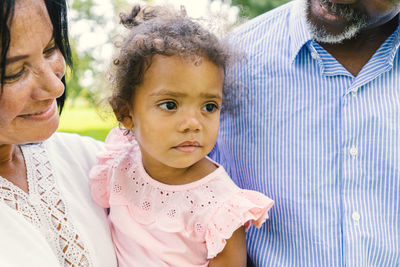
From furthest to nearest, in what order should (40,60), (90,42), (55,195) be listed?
(90,42)
(55,195)
(40,60)

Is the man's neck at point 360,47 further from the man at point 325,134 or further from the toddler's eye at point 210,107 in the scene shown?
the toddler's eye at point 210,107

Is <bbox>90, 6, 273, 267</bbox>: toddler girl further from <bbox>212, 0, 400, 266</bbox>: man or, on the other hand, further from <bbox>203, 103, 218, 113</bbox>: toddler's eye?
<bbox>212, 0, 400, 266</bbox>: man

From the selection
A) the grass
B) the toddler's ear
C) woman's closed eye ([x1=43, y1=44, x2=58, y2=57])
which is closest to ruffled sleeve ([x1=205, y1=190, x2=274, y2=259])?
the toddler's ear

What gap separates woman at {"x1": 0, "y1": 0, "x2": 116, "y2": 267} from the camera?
58.3 inches

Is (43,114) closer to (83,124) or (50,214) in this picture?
(50,214)

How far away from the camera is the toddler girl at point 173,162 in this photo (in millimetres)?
1768

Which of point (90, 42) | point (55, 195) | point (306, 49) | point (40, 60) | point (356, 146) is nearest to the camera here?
point (40, 60)

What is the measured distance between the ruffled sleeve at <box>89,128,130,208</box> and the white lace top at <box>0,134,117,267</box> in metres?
0.17

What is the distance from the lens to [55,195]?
1793 millimetres

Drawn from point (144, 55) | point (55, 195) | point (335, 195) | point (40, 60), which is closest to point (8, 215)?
point (55, 195)

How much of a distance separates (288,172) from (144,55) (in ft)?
2.67

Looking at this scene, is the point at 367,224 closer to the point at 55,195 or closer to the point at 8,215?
the point at 55,195

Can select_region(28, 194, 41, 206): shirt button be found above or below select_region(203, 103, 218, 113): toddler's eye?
below

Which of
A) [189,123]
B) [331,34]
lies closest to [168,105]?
[189,123]
